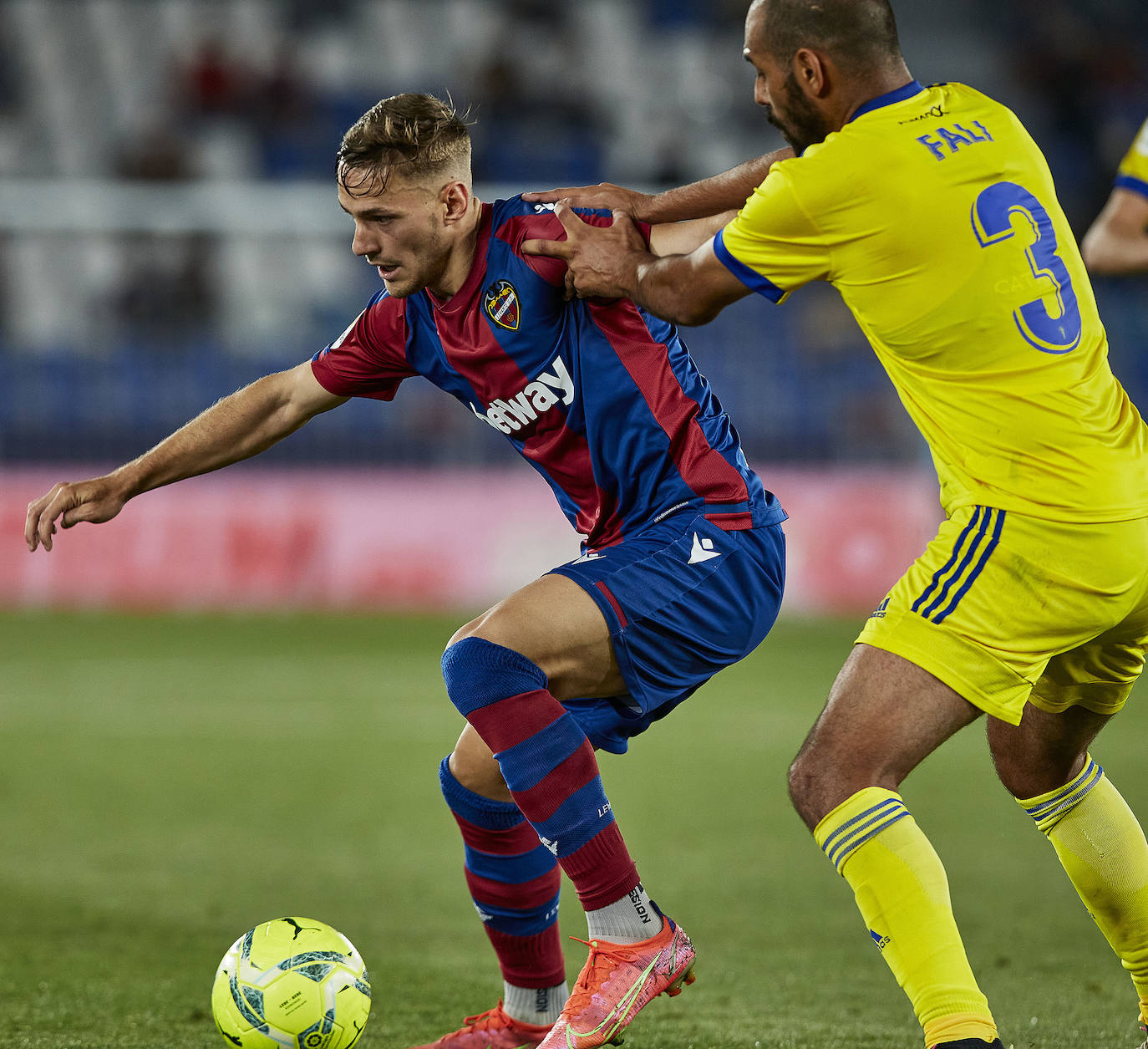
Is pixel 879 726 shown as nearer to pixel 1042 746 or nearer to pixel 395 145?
pixel 1042 746

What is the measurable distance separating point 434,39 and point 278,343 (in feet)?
23.5

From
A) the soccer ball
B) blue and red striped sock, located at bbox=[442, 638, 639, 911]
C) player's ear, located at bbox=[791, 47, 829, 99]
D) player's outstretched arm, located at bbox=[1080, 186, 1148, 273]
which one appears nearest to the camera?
player's ear, located at bbox=[791, 47, 829, 99]

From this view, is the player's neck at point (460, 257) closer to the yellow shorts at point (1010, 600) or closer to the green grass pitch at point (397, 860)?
the yellow shorts at point (1010, 600)

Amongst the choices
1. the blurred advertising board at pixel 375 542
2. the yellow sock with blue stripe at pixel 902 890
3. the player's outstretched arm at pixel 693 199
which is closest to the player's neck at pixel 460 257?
the player's outstretched arm at pixel 693 199

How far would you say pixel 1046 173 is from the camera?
3232 mm

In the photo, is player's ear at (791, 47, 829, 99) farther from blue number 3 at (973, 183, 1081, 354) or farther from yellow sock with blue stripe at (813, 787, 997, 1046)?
yellow sock with blue stripe at (813, 787, 997, 1046)

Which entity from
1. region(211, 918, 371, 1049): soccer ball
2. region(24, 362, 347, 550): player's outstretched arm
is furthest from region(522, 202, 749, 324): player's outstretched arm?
region(211, 918, 371, 1049): soccer ball

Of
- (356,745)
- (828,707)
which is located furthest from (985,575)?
(356,745)

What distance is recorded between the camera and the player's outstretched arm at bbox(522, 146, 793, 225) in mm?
3693

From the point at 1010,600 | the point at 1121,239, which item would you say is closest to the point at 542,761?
the point at 1010,600

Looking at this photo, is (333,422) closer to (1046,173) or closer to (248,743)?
(248,743)

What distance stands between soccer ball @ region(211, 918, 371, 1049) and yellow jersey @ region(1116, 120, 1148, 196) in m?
2.99

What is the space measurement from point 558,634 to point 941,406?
97 centimetres

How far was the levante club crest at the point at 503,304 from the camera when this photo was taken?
370 cm
